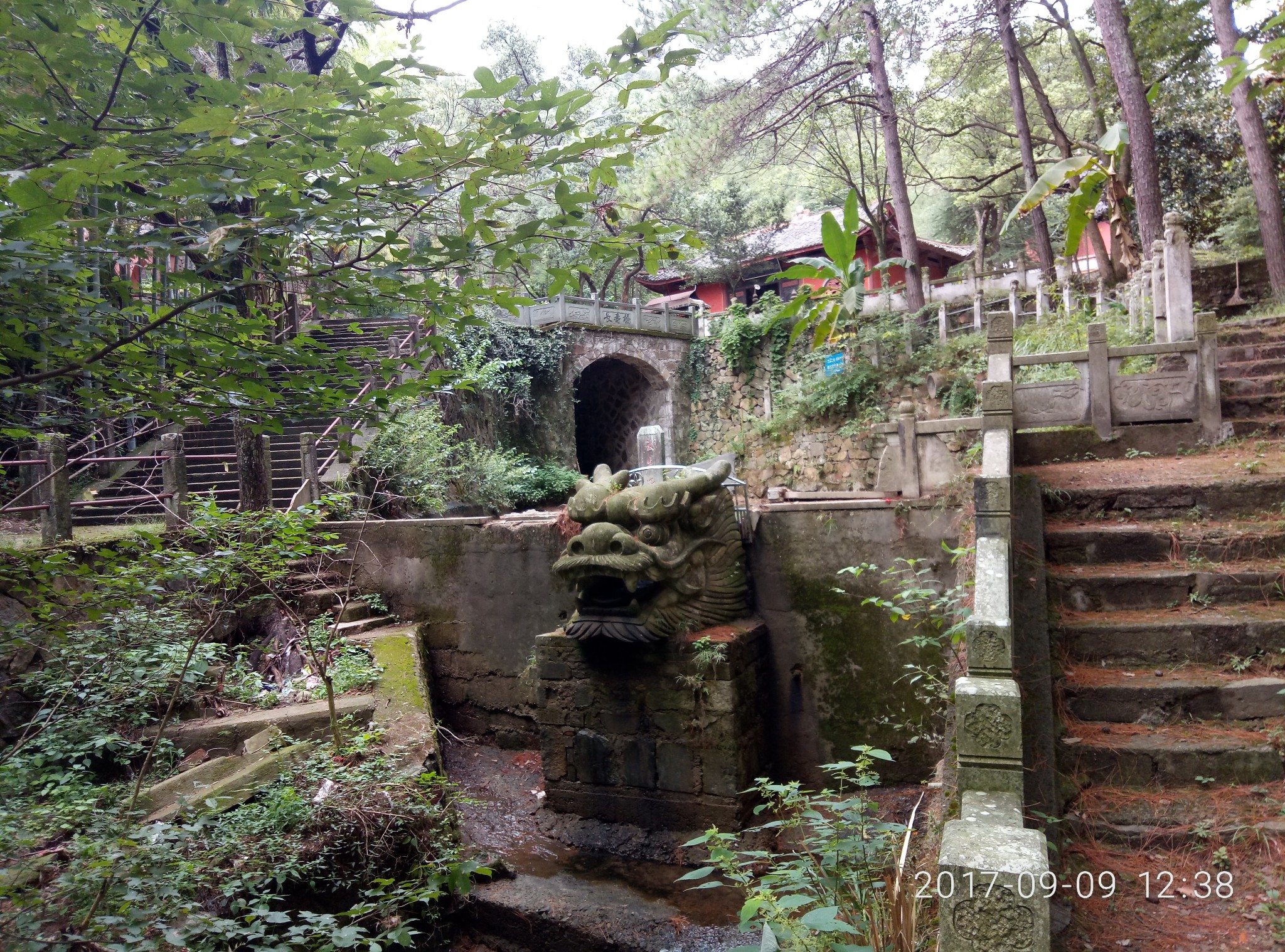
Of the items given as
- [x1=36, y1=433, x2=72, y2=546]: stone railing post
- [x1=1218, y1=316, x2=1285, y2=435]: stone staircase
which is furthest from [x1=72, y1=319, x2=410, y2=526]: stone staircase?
[x1=1218, y1=316, x2=1285, y2=435]: stone staircase

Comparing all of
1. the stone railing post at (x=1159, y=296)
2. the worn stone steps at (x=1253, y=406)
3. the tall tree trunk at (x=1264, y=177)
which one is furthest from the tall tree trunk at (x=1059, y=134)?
the worn stone steps at (x=1253, y=406)

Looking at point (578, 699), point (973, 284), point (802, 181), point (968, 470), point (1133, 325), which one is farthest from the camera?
point (802, 181)

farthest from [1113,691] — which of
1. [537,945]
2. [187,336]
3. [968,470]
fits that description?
[187,336]

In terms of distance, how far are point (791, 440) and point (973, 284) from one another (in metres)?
6.01

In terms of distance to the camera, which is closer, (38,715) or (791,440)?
(38,715)

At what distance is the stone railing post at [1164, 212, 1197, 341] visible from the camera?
7.32 meters

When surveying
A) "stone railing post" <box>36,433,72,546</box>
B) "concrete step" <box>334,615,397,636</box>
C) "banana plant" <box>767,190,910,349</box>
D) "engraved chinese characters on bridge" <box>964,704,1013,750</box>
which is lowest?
"concrete step" <box>334,615,397,636</box>

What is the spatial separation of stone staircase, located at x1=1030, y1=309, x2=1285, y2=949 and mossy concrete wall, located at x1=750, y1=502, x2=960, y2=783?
133cm

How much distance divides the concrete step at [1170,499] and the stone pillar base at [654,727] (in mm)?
2527

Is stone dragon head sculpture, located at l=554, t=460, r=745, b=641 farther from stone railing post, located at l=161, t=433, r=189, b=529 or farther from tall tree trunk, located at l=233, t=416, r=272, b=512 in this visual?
stone railing post, located at l=161, t=433, r=189, b=529

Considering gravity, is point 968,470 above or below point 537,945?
above

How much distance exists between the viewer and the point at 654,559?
605 centimetres

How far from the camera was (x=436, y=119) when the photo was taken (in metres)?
22.8

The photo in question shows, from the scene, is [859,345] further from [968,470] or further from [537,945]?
[537,945]
